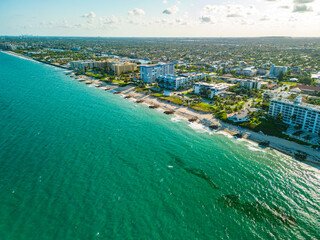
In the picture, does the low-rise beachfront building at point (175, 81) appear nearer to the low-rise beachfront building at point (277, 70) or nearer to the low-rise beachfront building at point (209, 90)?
the low-rise beachfront building at point (209, 90)

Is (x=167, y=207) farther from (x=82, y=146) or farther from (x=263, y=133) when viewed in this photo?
(x=263, y=133)

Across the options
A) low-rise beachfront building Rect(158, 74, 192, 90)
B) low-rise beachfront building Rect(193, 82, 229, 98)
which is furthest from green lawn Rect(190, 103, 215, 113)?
low-rise beachfront building Rect(158, 74, 192, 90)

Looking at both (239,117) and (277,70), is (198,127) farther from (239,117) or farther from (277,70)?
(277,70)

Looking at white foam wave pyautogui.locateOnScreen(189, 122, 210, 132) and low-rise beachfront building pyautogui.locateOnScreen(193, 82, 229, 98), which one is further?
low-rise beachfront building pyautogui.locateOnScreen(193, 82, 229, 98)

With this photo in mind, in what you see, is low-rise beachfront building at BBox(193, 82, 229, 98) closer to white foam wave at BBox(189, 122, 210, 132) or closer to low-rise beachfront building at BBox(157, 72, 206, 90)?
low-rise beachfront building at BBox(157, 72, 206, 90)

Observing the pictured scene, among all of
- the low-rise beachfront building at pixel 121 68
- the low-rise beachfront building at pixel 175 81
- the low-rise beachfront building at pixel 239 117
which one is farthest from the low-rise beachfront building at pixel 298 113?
the low-rise beachfront building at pixel 121 68

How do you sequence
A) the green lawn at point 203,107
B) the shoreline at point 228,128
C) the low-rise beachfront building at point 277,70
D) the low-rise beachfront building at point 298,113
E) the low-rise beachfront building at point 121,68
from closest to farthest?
the shoreline at point 228,128, the low-rise beachfront building at point 298,113, the green lawn at point 203,107, the low-rise beachfront building at point 277,70, the low-rise beachfront building at point 121,68

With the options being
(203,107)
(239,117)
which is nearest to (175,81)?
(203,107)
